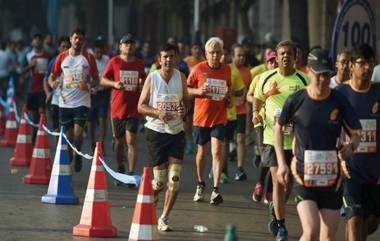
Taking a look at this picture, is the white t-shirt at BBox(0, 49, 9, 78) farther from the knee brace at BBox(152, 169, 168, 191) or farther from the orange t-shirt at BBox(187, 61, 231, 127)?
the knee brace at BBox(152, 169, 168, 191)

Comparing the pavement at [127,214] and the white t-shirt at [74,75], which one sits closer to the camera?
the pavement at [127,214]

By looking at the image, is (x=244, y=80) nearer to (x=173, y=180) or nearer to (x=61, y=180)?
(x=61, y=180)

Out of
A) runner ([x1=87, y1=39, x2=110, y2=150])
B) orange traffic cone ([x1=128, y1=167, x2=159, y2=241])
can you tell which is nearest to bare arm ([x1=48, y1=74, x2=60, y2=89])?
runner ([x1=87, y1=39, x2=110, y2=150])

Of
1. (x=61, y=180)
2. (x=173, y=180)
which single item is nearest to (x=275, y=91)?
(x=173, y=180)

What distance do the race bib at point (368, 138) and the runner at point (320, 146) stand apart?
0.82 m

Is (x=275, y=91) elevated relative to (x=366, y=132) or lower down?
elevated

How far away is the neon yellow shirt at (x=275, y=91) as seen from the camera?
12406 millimetres

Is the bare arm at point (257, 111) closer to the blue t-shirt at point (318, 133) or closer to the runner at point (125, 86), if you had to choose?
the blue t-shirt at point (318, 133)

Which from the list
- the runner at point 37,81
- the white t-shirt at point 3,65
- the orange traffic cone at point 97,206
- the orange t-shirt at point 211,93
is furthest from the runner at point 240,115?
the white t-shirt at point 3,65

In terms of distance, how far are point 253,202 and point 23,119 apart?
522cm

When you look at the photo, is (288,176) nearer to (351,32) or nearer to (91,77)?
(351,32)

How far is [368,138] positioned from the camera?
33.8 feet

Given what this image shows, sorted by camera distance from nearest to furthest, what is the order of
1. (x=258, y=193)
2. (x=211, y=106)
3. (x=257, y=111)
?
(x=257, y=111), (x=258, y=193), (x=211, y=106)

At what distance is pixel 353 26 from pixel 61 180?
3.55 metres
